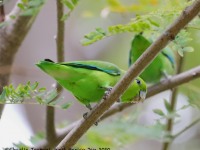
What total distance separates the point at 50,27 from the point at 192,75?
271 centimetres

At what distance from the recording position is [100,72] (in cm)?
178

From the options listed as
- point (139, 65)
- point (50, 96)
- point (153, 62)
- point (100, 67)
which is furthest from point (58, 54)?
point (153, 62)

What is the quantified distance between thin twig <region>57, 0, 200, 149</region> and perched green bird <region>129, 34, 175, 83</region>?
93cm

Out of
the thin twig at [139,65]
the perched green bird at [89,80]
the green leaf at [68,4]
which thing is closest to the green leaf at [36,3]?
the green leaf at [68,4]

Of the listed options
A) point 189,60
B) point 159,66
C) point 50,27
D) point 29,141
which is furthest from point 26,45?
point 29,141

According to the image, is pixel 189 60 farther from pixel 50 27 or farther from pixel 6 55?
pixel 6 55

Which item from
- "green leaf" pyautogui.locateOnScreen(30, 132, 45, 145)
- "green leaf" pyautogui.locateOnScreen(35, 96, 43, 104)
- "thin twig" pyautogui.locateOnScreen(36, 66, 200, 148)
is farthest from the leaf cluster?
"green leaf" pyautogui.locateOnScreen(30, 132, 45, 145)

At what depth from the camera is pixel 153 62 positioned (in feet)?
8.44

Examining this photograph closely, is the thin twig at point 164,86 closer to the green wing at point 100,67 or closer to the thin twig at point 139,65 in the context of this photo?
the green wing at point 100,67


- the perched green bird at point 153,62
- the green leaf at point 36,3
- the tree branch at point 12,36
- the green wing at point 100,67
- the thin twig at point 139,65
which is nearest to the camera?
the thin twig at point 139,65

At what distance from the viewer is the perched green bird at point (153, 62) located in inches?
89.7

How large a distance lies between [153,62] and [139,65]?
1338 millimetres

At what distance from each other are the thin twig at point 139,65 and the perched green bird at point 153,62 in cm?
93

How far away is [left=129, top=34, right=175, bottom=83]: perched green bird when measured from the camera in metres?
2.28
